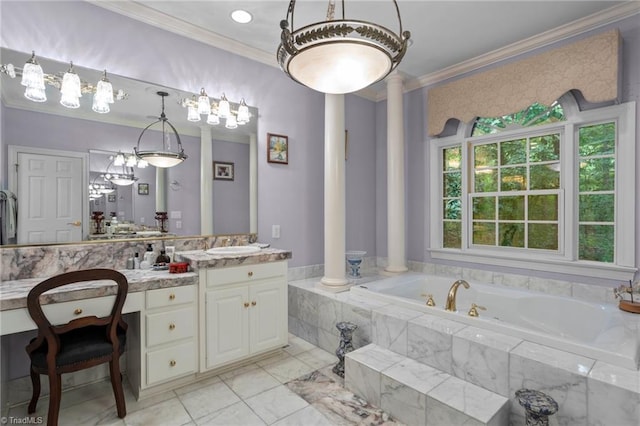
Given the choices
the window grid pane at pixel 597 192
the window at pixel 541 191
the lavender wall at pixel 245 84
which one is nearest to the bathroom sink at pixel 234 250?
the lavender wall at pixel 245 84

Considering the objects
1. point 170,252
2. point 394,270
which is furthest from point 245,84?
point 394,270

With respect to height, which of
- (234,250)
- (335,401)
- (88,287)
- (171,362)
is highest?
(234,250)

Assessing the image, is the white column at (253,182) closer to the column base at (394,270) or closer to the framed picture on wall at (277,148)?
the framed picture on wall at (277,148)

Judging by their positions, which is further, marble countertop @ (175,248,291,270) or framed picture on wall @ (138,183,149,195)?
framed picture on wall @ (138,183,149,195)

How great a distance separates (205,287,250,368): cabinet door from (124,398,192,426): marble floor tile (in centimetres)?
34

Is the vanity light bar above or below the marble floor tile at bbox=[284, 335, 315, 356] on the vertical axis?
above

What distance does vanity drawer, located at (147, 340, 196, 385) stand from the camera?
80.9 inches

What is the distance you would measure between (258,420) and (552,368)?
163 cm

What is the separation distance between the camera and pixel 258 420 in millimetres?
1896

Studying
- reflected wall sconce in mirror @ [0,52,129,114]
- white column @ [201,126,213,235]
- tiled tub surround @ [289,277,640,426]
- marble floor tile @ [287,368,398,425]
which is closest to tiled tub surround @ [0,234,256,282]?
white column @ [201,126,213,235]

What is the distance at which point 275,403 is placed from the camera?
206 cm

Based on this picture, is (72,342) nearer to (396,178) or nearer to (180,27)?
(180,27)

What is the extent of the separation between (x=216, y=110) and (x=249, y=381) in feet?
7.44

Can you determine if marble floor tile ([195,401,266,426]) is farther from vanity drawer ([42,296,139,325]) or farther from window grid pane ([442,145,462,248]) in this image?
window grid pane ([442,145,462,248])
